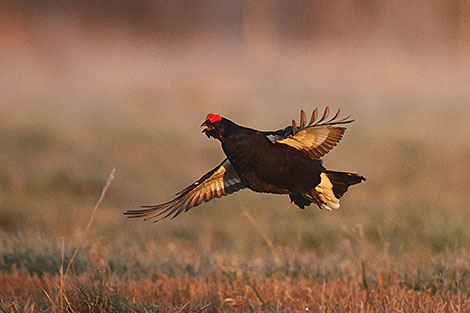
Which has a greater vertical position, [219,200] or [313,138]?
[219,200]

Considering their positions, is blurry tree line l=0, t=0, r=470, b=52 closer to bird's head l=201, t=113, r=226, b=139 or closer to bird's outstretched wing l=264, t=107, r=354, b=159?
bird's outstretched wing l=264, t=107, r=354, b=159

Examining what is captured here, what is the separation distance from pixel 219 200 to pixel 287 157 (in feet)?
14.9

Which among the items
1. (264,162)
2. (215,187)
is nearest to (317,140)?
(264,162)

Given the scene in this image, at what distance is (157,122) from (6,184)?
11.3 feet

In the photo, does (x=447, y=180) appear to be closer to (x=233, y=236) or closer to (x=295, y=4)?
(x=233, y=236)

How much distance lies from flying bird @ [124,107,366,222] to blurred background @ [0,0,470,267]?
2.97 ft

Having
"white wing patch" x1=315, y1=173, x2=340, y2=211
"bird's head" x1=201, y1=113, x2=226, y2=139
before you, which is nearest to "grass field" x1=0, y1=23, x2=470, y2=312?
"white wing patch" x1=315, y1=173, x2=340, y2=211

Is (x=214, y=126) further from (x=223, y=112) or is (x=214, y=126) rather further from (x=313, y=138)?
(x=223, y=112)

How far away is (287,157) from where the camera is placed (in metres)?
2.85

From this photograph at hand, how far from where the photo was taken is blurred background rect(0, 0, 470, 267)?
637 centimetres

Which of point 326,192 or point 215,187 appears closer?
point 326,192

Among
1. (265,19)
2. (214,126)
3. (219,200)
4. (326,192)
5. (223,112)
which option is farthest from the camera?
(265,19)

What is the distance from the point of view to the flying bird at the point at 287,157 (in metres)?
2.76

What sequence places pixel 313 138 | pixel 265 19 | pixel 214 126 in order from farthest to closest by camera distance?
pixel 265 19 → pixel 313 138 → pixel 214 126
